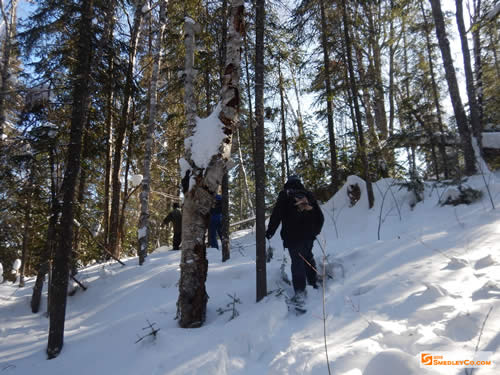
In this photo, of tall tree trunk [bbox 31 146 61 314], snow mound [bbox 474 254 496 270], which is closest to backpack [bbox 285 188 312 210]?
snow mound [bbox 474 254 496 270]

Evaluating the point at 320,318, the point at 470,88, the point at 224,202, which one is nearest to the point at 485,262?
the point at 320,318

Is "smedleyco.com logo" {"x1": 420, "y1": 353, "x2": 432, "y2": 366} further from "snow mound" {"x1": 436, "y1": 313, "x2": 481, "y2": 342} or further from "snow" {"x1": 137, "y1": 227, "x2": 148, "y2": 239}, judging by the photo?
"snow" {"x1": 137, "y1": 227, "x2": 148, "y2": 239}

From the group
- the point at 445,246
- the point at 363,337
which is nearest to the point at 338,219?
the point at 445,246

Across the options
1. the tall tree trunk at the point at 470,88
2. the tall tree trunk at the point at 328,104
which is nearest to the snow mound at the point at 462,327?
the tall tree trunk at the point at 470,88

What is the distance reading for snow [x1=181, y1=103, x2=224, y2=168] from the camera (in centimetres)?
389

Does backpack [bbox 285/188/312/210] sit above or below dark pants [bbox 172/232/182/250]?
above

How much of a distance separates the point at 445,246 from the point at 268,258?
308 cm

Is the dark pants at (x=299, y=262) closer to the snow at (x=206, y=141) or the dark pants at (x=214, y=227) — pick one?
the snow at (x=206, y=141)

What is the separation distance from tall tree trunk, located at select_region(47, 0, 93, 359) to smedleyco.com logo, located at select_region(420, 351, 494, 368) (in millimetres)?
4509

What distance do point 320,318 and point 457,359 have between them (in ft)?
3.66

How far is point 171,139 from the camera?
1279 centimetres

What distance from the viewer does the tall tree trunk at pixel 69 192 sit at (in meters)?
4.05

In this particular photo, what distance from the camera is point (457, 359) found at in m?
1.84

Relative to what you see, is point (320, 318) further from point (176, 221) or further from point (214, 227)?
point (176, 221)
